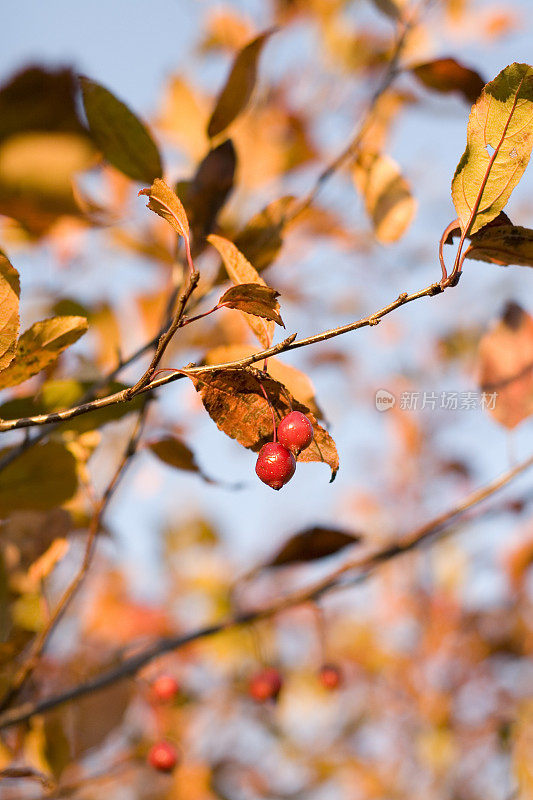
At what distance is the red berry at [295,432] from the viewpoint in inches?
19.6

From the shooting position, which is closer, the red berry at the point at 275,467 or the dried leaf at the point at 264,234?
the red berry at the point at 275,467

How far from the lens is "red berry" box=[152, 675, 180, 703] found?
3.82ft

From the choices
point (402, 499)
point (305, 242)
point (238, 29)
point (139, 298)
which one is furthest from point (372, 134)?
point (402, 499)

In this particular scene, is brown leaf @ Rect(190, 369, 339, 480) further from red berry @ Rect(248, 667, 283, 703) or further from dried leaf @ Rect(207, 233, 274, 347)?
red berry @ Rect(248, 667, 283, 703)

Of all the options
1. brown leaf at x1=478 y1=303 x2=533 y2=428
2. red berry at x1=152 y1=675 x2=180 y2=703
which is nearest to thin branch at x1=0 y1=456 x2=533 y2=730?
brown leaf at x1=478 y1=303 x2=533 y2=428

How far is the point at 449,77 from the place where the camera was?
852 millimetres

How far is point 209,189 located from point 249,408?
0.33 m

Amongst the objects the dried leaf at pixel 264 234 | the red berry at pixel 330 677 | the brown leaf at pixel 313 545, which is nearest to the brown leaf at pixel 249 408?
the dried leaf at pixel 264 234

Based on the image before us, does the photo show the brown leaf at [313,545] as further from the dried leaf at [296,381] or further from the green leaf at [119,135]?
the green leaf at [119,135]

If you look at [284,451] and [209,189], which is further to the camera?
[209,189]

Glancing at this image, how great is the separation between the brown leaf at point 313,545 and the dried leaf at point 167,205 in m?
0.51

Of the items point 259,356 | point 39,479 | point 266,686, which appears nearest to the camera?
point 259,356

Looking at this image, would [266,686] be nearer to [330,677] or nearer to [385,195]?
[330,677]

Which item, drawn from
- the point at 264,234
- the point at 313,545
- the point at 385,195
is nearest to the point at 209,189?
the point at 264,234
